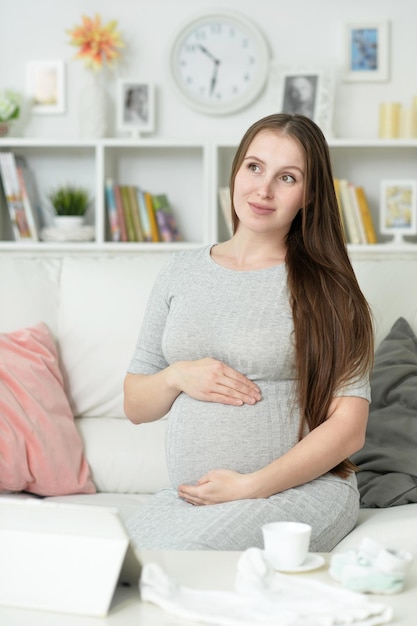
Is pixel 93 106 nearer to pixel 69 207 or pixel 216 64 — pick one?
pixel 69 207

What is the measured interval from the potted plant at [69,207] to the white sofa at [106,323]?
1216 mm

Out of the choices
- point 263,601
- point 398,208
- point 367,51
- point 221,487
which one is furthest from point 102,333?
point 367,51

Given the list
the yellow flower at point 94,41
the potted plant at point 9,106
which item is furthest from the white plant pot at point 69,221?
the yellow flower at point 94,41

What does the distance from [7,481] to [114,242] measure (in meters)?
1.63

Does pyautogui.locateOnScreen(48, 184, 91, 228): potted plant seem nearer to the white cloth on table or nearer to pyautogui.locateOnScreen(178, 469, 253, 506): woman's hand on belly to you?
pyautogui.locateOnScreen(178, 469, 253, 506): woman's hand on belly

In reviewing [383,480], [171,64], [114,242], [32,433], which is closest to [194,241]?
[114,242]

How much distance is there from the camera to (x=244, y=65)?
→ 3.74 metres

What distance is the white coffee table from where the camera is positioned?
1021 mm

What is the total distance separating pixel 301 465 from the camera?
1.66 meters

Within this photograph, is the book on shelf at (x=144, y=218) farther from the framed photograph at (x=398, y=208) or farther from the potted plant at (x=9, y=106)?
the framed photograph at (x=398, y=208)

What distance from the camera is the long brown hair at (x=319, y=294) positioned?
174cm

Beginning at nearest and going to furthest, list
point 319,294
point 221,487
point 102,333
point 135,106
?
point 221,487
point 319,294
point 102,333
point 135,106

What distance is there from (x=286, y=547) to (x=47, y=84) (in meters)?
3.02

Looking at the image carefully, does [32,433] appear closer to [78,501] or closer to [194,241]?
[78,501]
